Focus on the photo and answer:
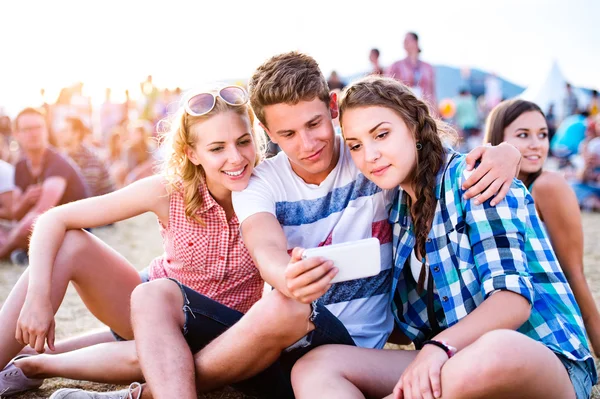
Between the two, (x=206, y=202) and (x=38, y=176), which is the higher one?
(x=206, y=202)

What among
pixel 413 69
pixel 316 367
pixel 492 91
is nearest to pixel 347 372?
pixel 316 367

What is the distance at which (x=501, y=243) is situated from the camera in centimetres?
175

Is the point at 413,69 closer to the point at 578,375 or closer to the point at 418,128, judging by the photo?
the point at 418,128

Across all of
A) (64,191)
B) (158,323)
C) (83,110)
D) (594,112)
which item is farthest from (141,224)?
(594,112)

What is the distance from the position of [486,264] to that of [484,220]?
15 cm

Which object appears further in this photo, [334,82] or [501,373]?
[334,82]

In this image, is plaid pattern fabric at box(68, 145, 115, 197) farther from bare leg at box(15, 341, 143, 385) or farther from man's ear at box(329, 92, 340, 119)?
man's ear at box(329, 92, 340, 119)

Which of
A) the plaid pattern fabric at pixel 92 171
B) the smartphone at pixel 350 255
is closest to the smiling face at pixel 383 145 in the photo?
the smartphone at pixel 350 255

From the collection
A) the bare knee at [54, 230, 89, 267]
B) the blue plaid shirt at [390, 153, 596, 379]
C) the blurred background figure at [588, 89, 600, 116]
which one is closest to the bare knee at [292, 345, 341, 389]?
the blue plaid shirt at [390, 153, 596, 379]

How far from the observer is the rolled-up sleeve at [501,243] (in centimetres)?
169

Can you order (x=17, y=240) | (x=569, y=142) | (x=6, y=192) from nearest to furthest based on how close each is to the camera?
1. (x=17, y=240)
2. (x=6, y=192)
3. (x=569, y=142)

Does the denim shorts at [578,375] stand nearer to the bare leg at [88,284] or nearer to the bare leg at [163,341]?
the bare leg at [163,341]

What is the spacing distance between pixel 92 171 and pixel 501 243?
6.34 metres

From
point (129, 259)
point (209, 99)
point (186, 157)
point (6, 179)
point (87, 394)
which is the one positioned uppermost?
point (209, 99)
